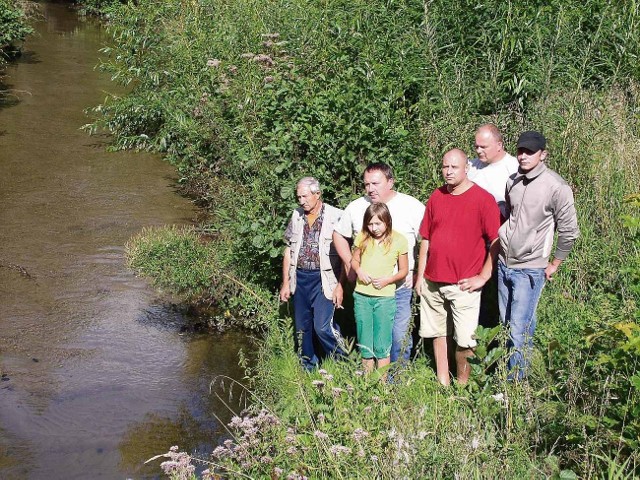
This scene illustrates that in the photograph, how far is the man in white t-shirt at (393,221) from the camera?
650cm

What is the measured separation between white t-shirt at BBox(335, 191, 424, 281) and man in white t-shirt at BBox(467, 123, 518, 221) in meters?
0.52

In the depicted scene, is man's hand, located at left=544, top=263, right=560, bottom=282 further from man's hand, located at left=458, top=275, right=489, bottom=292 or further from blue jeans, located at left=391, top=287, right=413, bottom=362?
blue jeans, located at left=391, top=287, right=413, bottom=362

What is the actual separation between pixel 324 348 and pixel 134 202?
6428 mm

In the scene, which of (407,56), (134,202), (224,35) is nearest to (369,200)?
(407,56)

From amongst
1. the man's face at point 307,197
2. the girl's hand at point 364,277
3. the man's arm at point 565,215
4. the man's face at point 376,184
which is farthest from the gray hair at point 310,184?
the man's arm at point 565,215

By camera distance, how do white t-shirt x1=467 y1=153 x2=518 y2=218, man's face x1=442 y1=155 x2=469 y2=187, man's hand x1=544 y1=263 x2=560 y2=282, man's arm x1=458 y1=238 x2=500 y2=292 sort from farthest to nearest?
white t-shirt x1=467 y1=153 x2=518 y2=218, man's arm x1=458 y1=238 x2=500 y2=292, man's face x1=442 y1=155 x2=469 y2=187, man's hand x1=544 y1=263 x2=560 y2=282

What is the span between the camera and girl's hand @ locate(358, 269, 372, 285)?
6383mm

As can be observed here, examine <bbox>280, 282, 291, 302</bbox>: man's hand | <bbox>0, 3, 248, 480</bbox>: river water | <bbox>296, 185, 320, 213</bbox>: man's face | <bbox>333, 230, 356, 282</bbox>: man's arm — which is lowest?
<bbox>0, 3, 248, 480</bbox>: river water

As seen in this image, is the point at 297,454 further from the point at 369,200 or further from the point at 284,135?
the point at 284,135

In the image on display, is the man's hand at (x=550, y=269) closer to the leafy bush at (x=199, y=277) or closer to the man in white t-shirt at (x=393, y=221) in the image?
the man in white t-shirt at (x=393, y=221)

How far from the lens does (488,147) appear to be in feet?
21.5

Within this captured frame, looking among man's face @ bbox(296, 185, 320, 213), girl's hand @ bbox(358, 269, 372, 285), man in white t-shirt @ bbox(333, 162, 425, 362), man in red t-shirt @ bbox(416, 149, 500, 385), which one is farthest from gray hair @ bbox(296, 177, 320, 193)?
man in red t-shirt @ bbox(416, 149, 500, 385)

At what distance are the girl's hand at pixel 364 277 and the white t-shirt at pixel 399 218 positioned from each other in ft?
1.27

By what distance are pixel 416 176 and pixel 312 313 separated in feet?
A: 5.74
